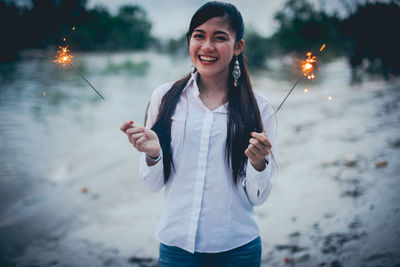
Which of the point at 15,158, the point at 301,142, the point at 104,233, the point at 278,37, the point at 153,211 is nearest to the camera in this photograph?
the point at 104,233

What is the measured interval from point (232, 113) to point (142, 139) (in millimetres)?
716

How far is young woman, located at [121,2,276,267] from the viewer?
69.3 inches

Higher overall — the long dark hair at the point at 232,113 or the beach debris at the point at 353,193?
the long dark hair at the point at 232,113

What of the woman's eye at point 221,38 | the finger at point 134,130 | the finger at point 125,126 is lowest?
the finger at point 134,130

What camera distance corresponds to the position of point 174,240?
179cm

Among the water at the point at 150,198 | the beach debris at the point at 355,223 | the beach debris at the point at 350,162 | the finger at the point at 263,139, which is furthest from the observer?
the beach debris at the point at 350,162

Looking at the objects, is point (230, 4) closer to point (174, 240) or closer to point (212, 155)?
point (212, 155)

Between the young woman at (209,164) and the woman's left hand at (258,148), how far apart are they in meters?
0.04

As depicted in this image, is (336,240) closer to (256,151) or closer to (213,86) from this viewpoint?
(256,151)

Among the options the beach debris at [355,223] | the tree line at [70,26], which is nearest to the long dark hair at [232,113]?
the tree line at [70,26]

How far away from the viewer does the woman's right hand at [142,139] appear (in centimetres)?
159

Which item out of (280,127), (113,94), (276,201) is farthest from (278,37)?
(276,201)

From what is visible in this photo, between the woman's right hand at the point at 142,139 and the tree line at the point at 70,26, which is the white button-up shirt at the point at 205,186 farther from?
the tree line at the point at 70,26

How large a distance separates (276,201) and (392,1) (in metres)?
6.51
